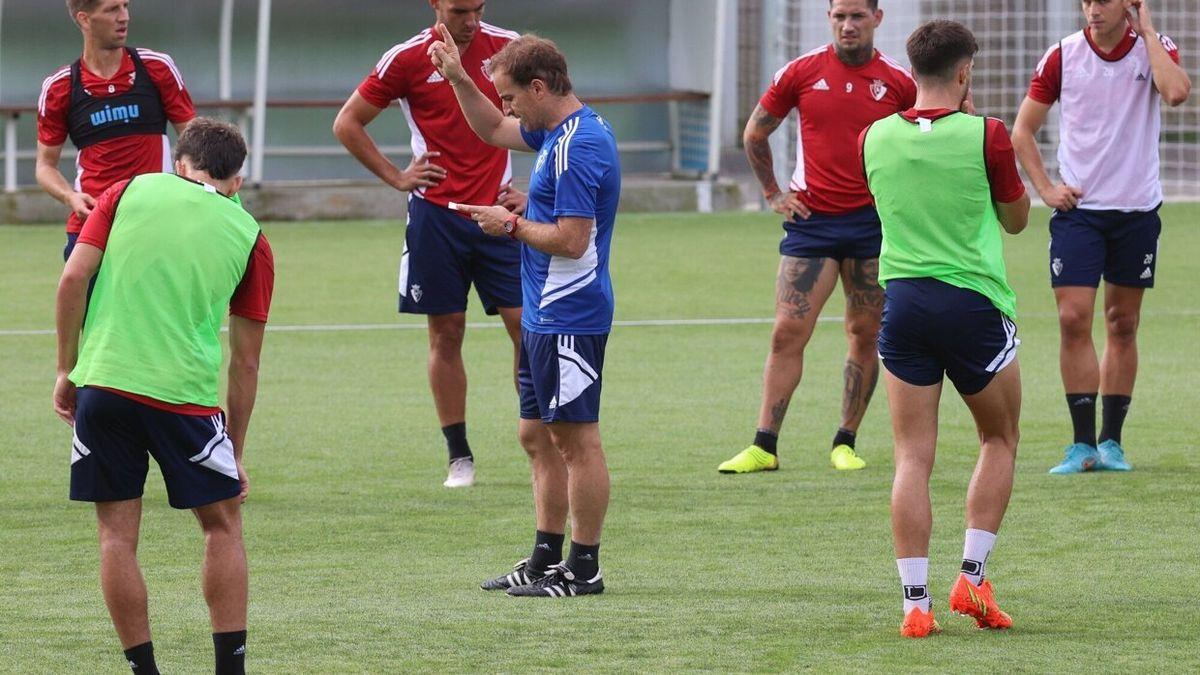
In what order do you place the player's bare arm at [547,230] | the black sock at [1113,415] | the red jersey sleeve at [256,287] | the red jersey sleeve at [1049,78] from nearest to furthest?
A: 1. the red jersey sleeve at [256,287]
2. the player's bare arm at [547,230]
3. the red jersey sleeve at [1049,78]
4. the black sock at [1113,415]

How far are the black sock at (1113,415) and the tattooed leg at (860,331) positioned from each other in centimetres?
100

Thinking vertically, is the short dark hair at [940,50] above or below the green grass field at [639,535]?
above

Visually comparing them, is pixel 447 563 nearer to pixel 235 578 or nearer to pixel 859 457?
pixel 235 578

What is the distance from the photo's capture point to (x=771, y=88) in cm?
852

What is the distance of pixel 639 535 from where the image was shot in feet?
23.0

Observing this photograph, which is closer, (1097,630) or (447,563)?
(1097,630)

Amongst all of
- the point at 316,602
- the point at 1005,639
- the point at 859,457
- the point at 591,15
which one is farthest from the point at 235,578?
the point at 591,15

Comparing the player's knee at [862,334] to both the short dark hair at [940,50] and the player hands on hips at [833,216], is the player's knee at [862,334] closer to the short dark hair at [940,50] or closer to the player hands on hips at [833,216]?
the player hands on hips at [833,216]

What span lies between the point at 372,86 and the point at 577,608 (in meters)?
3.08

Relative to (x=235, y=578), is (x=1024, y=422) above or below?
below

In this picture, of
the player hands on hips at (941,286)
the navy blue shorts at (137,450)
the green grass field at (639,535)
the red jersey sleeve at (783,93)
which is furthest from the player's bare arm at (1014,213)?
the red jersey sleeve at (783,93)

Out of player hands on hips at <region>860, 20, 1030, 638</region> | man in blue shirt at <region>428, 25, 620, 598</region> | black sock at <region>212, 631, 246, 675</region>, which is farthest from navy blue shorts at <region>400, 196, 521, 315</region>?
black sock at <region>212, 631, 246, 675</region>

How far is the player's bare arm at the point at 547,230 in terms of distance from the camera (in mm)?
5879

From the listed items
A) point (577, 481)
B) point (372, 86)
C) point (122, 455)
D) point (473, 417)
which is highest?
point (372, 86)
